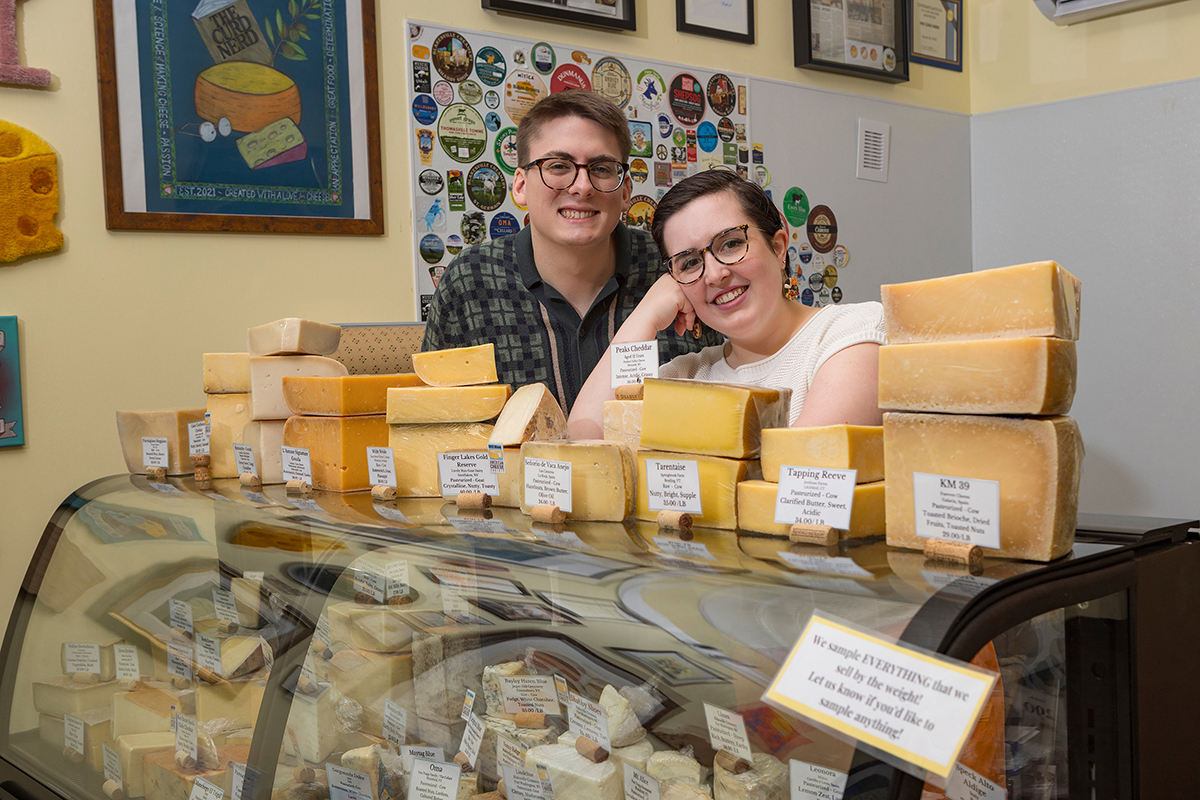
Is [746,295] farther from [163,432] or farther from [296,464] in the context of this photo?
[163,432]

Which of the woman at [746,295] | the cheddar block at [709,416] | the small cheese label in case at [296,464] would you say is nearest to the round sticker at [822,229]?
the woman at [746,295]

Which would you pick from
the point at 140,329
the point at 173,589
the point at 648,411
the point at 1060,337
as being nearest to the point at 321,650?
the point at 173,589

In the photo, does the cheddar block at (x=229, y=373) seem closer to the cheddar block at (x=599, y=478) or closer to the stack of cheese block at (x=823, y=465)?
the cheddar block at (x=599, y=478)

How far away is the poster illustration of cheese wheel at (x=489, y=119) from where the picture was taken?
9.95 feet

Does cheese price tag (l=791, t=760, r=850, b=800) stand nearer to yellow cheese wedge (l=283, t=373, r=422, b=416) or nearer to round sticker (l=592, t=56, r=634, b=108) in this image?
yellow cheese wedge (l=283, t=373, r=422, b=416)

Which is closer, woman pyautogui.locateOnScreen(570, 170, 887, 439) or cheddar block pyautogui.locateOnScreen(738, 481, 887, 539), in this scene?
cheddar block pyautogui.locateOnScreen(738, 481, 887, 539)

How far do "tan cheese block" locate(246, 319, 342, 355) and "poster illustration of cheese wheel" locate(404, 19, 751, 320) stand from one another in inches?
52.3

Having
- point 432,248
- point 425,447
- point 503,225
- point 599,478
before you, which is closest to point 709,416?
point 599,478

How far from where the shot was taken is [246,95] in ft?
8.87

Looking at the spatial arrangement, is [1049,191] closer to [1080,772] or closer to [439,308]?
[439,308]

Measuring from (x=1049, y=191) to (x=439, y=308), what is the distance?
129 inches

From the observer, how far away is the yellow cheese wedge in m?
1.55

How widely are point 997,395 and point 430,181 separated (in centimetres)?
249

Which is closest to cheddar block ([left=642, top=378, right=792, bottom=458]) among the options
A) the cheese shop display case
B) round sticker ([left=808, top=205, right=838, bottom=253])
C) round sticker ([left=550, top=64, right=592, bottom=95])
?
the cheese shop display case
